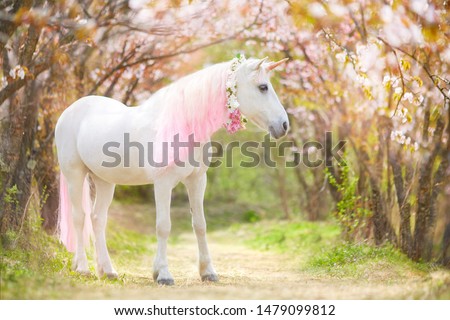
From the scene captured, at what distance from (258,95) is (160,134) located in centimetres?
102

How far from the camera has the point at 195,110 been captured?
6.00 m

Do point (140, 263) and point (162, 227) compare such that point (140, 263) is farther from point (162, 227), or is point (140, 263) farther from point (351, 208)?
point (351, 208)

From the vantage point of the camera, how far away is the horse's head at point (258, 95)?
5914 millimetres

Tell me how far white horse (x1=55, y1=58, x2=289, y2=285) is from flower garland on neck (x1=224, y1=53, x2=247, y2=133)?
0.4 inches

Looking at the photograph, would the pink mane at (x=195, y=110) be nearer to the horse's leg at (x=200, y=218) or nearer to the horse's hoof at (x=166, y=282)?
the horse's leg at (x=200, y=218)

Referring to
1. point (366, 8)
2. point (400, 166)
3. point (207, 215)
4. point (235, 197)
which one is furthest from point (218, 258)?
point (235, 197)

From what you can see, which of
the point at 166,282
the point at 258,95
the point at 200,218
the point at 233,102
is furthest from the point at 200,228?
the point at 258,95

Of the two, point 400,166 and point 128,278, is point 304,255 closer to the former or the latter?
point 400,166

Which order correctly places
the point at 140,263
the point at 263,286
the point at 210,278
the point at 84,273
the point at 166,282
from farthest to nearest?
the point at 140,263
the point at 84,273
the point at 210,278
the point at 166,282
the point at 263,286

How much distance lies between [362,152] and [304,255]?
6.07 ft

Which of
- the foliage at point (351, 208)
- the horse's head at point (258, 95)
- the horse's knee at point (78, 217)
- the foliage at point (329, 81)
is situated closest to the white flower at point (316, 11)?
the foliage at point (329, 81)

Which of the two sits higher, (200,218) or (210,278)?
(200,218)

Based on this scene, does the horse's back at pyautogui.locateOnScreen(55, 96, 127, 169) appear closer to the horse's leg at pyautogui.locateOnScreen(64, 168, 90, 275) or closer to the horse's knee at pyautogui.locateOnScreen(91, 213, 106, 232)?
the horse's leg at pyautogui.locateOnScreen(64, 168, 90, 275)

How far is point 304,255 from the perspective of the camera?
962 cm
